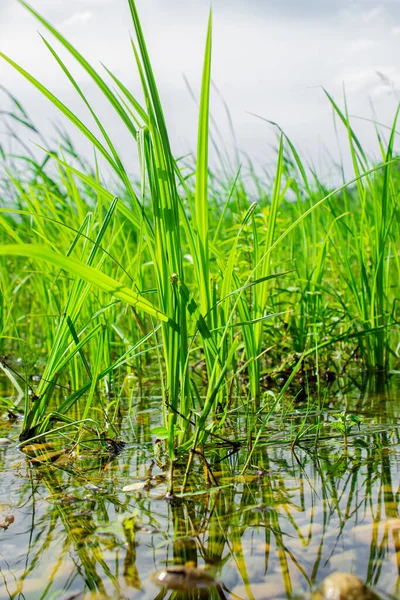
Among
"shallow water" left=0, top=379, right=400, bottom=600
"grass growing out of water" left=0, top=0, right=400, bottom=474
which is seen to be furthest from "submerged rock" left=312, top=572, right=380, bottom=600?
"grass growing out of water" left=0, top=0, right=400, bottom=474

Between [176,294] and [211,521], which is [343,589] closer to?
[211,521]

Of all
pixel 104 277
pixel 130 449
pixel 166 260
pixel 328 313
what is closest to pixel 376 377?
pixel 328 313

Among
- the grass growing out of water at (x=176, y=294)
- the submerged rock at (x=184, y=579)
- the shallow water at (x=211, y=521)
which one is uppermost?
the grass growing out of water at (x=176, y=294)

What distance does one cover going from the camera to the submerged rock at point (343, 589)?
2.83 feet

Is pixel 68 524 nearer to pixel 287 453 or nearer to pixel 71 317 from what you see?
pixel 287 453

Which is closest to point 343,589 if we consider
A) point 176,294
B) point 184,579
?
point 184,579

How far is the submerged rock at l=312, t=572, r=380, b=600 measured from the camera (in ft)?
2.83

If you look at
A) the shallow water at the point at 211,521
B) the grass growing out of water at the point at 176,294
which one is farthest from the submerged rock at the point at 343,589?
the grass growing out of water at the point at 176,294

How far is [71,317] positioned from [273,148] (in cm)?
263

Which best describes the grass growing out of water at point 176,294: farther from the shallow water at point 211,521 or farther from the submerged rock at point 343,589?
the submerged rock at point 343,589

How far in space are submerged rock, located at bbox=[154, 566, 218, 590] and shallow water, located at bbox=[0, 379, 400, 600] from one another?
15 mm

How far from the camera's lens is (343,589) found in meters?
0.87

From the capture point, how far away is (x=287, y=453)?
153 centimetres

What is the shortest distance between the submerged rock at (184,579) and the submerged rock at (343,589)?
0.17 meters
